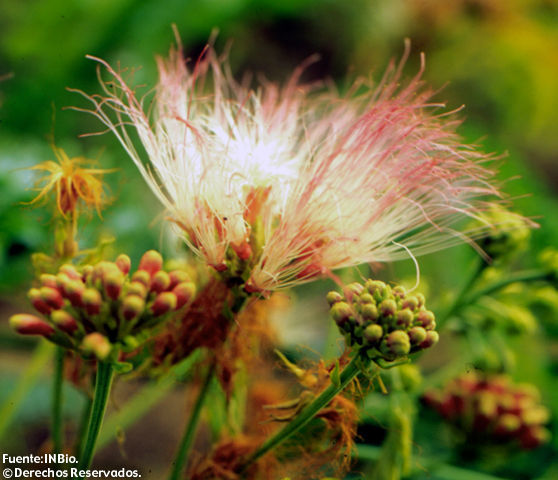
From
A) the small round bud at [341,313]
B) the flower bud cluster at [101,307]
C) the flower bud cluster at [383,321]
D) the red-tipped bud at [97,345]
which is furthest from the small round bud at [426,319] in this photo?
the red-tipped bud at [97,345]

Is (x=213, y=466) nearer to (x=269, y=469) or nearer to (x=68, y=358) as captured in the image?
(x=269, y=469)

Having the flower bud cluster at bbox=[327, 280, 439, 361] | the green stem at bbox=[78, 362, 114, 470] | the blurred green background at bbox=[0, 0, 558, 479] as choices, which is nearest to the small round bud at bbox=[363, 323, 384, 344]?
the flower bud cluster at bbox=[327, 280, 439, 361]

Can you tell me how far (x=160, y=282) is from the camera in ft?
2.56

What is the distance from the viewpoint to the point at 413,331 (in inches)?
31.0

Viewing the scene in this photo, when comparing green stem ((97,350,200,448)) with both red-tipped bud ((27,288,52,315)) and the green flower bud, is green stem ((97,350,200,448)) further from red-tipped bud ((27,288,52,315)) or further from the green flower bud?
the green flower bud

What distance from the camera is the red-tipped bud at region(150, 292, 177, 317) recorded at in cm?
76

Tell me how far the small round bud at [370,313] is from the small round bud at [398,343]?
0.12ft

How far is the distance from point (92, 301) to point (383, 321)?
41cm

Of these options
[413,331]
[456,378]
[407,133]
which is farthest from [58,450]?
[456,378]

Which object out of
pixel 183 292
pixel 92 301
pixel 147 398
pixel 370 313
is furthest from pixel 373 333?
pixel 147 398

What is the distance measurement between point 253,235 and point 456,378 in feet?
2.89

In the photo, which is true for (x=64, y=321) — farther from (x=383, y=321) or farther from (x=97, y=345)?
(x=383, y=321)

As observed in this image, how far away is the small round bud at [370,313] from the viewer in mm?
792

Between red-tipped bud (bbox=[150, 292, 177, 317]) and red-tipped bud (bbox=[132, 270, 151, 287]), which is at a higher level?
red-tipped bud (bbox=[132, 270, 151, 287])
